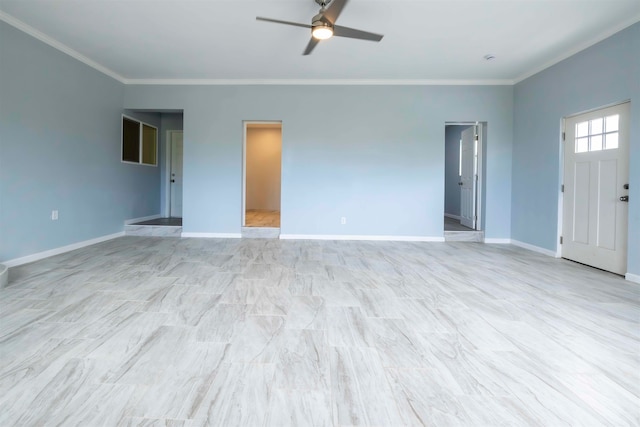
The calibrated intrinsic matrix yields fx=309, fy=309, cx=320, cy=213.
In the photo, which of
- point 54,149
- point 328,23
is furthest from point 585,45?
point 54,149

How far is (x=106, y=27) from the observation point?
3.65m

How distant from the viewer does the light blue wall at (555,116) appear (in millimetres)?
3268

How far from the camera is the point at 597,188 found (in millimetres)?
3789

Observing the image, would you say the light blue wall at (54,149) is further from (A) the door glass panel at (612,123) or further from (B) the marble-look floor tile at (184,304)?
(A) the door glass panel at (612,123)

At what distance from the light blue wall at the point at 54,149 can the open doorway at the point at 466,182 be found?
5.86 m

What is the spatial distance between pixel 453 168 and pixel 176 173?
6910mm

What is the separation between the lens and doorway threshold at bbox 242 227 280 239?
5629mm

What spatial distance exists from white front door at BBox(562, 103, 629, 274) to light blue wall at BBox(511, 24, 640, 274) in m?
0.15

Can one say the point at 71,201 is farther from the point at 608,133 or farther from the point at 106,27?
the point at 608,133

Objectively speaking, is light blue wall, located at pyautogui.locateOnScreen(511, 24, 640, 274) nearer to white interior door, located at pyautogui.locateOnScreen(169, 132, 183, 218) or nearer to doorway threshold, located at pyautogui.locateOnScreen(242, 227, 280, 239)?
doorway threshold, located at pyautogui.locateOnScreen(242, 227, 280, 239)

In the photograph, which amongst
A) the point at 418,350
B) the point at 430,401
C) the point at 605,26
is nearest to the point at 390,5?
the point at 605,26

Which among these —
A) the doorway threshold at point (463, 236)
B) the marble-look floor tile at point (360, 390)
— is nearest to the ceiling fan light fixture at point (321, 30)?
the marble-look floor tile at point (360, 390)

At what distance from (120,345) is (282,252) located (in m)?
2.77

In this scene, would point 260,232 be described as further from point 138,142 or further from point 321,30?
point 321,30
